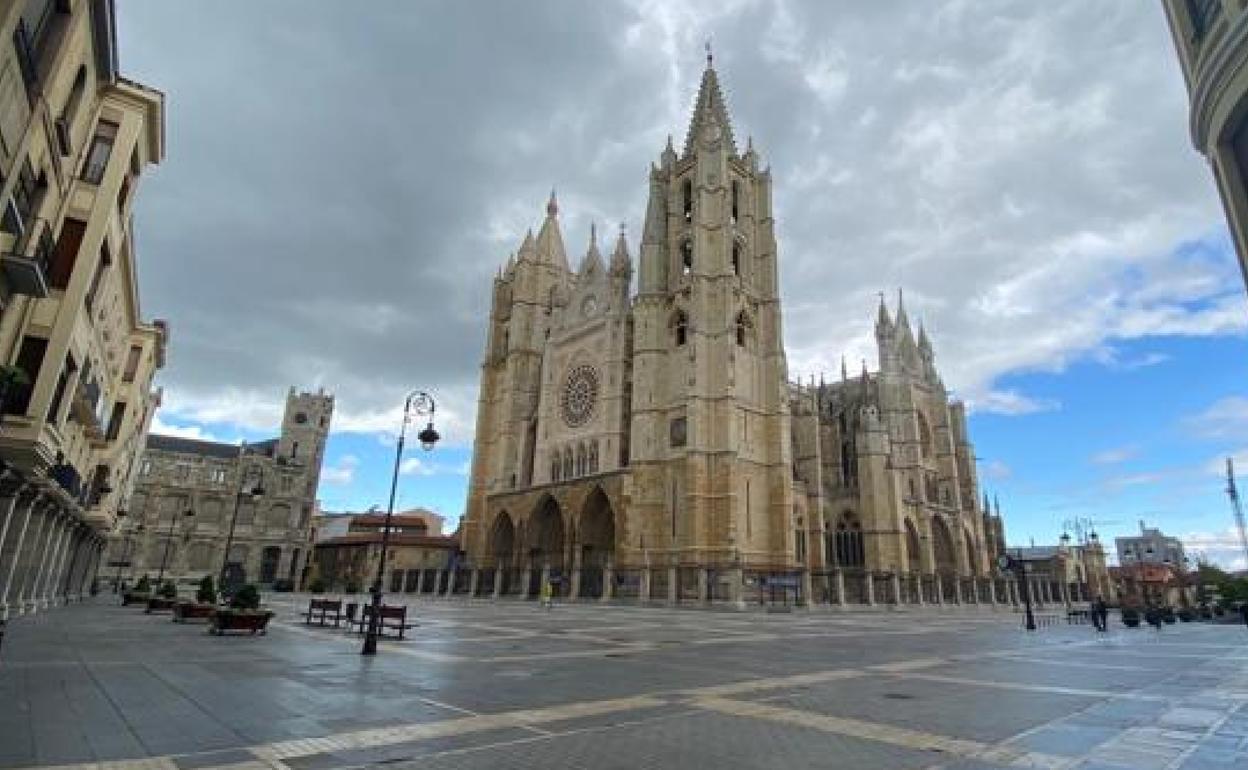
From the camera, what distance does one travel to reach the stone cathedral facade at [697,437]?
45.6 m

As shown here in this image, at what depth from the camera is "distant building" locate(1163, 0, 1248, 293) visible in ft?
18.4

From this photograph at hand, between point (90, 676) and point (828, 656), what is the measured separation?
13.3 meters

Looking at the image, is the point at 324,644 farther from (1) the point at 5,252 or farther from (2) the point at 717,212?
(2) the point at 717,212

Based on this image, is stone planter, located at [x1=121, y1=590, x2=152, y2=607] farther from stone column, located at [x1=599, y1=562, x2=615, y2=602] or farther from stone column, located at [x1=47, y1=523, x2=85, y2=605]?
stone column, located at [x1=599, y1=562, x2=615, y2=602]

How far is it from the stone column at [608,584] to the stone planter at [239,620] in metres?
29.9

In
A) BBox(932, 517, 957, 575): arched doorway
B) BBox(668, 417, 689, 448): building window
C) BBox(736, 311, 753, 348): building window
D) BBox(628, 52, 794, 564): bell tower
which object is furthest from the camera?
BBox(932, 517, 957, 575): arched doorway

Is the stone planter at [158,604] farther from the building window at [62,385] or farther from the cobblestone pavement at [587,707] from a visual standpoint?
the building window at [62,385]

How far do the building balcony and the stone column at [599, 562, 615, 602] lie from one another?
3624 centimetres

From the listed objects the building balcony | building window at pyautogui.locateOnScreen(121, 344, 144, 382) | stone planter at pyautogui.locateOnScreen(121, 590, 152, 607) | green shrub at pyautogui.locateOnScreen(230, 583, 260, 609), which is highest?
building window at pyautogui.locateOnScreen(121, 344, 144, 382)

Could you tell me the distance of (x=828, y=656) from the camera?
14.3 m

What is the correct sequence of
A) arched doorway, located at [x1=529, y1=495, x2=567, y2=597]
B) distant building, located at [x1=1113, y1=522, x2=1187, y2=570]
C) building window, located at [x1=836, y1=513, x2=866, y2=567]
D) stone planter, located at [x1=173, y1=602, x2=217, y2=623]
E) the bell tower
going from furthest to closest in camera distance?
distant building, located at [x1=1113, y1=522, x2=1187, y2=570]
building window, located at [x1=836, y1=513, x2=866, y2=567]
arched doorway, located at [x1=529, y1=495, x2=567, y2=597]
the bell tower
stone planter, located at [x1=173, y1=602, x2=217, y2=623]

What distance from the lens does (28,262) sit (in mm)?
10508

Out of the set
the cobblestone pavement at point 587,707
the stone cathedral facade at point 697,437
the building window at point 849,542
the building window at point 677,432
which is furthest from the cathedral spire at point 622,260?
the cobblestone pavement at point 587,707

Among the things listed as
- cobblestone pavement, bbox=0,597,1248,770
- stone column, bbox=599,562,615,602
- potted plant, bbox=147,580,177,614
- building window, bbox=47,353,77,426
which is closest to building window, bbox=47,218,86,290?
building window, bbox=47,353,77,426
